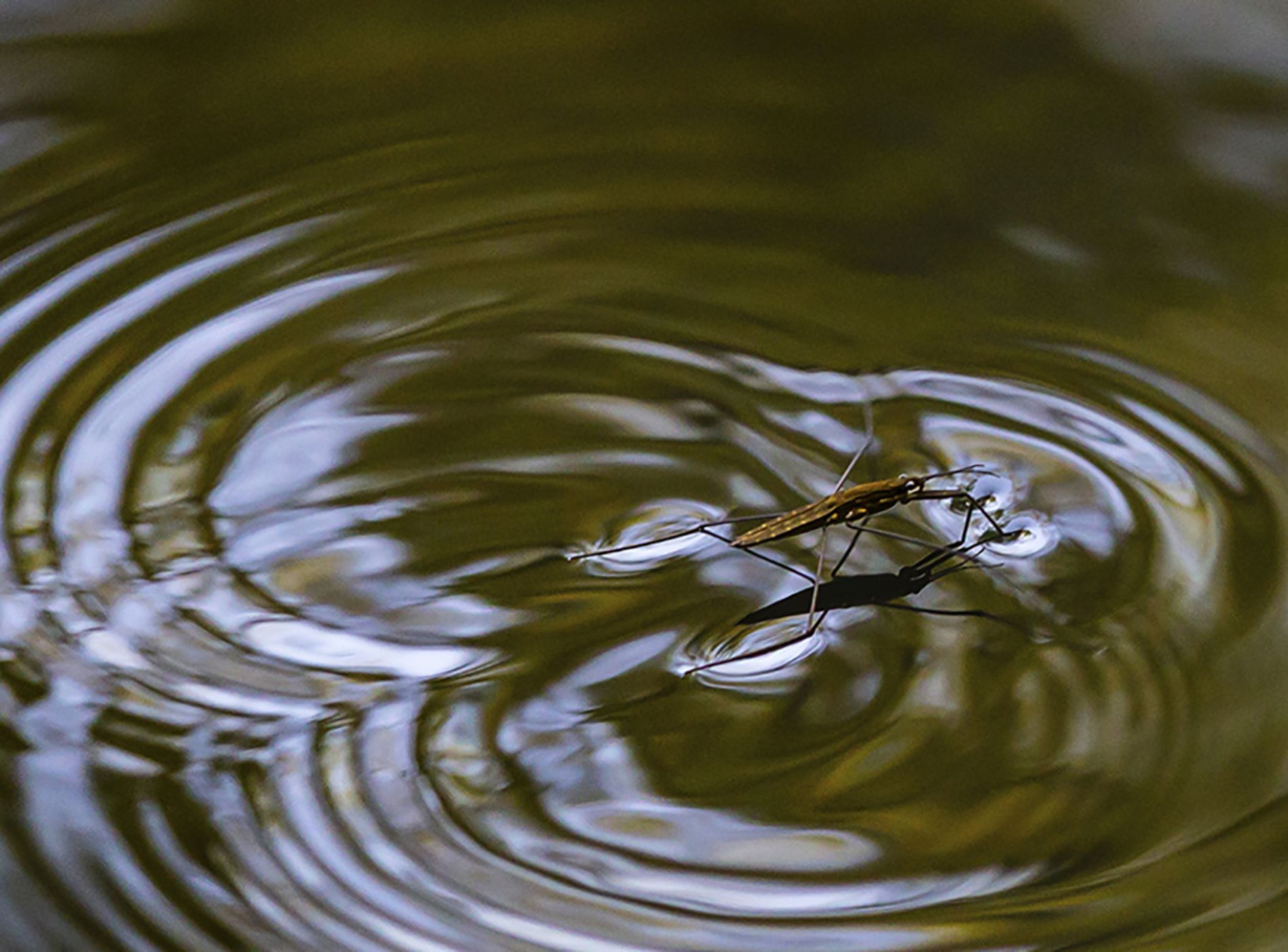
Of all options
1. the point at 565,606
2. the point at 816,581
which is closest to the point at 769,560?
the point at 816,581

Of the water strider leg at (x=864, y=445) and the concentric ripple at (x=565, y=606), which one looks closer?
Result: the concentric ripple at (x=565, y=606)

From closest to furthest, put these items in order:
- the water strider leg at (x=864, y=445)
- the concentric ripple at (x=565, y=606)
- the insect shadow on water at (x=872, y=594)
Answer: the concentric ripple at (x=565, y=606) → the insect shadow on water at (x=872, y=594) → the water strider leg at (x=864, y=445)

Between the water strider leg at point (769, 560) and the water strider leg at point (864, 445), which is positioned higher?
the water strider leg at point (864, 445)

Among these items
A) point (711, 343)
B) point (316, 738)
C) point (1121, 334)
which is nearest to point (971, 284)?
point (1121, 334)

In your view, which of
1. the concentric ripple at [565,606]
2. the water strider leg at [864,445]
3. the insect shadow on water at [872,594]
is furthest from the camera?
the water strider leg at [864,445]

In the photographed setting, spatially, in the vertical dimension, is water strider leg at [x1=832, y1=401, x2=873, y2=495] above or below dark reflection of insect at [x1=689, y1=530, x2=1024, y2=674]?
above

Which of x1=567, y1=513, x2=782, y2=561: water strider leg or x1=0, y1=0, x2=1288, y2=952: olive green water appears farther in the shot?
x1=567, y1=513, x2=782, y2=561: water strider leg

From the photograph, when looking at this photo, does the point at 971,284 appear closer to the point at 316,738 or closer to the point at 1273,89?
the point at 1273,89
